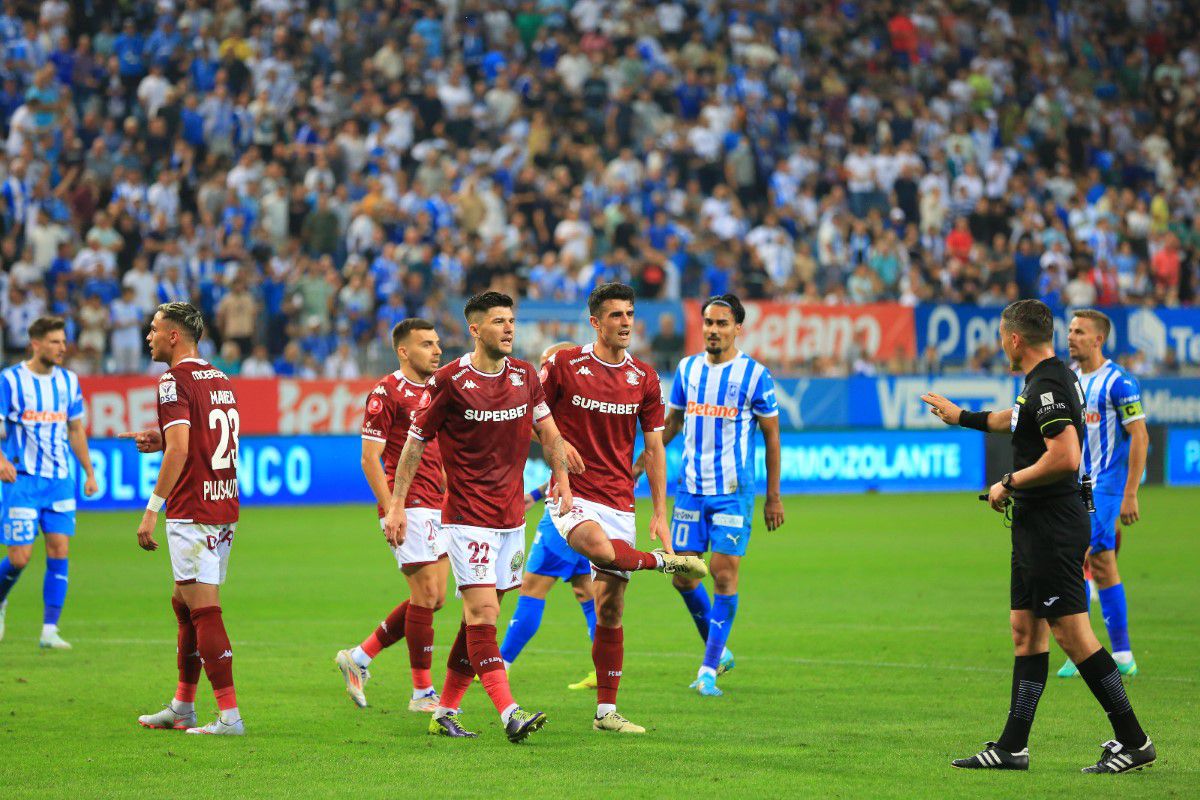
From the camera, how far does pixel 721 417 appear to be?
10.7 metres

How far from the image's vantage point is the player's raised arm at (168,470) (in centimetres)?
834

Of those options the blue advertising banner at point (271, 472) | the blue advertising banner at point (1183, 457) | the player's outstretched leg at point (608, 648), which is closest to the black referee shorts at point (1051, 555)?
the player's outstretched leg at point (608, 648)

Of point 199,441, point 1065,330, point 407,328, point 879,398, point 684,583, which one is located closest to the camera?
point 199,441

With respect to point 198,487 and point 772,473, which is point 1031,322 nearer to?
point 772,473

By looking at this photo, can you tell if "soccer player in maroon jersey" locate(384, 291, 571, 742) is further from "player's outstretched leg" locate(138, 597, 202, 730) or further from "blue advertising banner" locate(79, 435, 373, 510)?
"blue advertising banner" locate(79, 435, 373, 510)

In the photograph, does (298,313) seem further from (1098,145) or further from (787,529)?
(1098,145)

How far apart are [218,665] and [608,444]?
2466mm

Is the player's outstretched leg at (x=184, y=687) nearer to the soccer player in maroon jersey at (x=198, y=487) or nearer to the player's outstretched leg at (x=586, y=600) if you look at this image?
the soccer player in maroon jersey at (x=198, y=487)

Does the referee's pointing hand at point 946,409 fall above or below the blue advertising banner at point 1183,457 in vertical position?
above

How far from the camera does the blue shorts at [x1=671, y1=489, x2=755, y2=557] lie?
34.3 ft

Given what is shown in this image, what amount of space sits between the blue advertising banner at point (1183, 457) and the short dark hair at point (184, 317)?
77.6 ft

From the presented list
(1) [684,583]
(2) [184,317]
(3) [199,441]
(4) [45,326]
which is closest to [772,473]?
(1) [684,583]

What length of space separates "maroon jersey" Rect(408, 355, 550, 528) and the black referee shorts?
265cm


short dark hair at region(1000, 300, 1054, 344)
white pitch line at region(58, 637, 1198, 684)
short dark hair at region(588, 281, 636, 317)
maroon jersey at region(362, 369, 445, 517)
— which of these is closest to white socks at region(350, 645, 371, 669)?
maroon jersey at region(362, 369, 445, 517)
